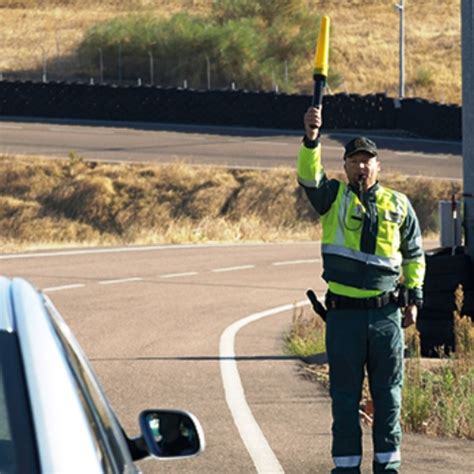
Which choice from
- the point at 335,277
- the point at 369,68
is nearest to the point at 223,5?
the point at 369,68

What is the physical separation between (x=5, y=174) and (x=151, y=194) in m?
4.72

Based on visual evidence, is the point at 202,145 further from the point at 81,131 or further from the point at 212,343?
the point at 212,343

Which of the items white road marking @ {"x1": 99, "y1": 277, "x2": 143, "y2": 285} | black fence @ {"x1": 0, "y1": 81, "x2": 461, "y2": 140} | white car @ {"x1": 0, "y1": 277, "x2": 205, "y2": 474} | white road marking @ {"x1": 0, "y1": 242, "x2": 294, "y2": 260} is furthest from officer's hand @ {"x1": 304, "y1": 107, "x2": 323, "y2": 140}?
black fence @ {"x1": 0, "y1": 81, "x2": 461, "y2": 140}

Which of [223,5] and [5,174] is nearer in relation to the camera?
[5,174]

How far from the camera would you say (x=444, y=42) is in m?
77.2

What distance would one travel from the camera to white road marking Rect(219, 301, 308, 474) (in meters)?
9.05

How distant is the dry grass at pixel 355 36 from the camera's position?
6900cm

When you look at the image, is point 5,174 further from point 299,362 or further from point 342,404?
point 342,404

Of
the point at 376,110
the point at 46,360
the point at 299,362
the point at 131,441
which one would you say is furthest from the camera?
the point at 376,110

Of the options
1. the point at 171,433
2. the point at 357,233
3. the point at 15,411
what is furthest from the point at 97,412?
the point at 357,233

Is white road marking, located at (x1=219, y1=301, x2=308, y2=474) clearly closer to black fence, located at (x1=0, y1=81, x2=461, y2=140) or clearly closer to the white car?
the white car

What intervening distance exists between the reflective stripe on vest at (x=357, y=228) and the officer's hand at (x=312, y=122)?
341 millimetres

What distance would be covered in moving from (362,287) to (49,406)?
5195mm

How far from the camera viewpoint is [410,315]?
336 inches
